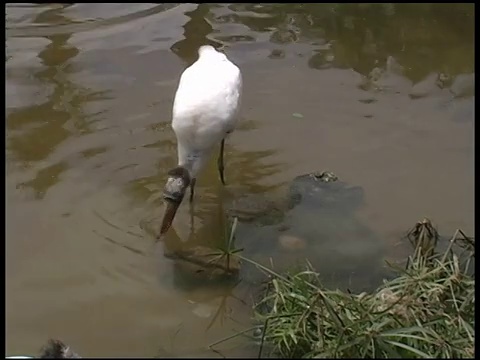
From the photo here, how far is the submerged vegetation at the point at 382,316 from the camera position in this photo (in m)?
3.37

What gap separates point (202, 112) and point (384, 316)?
2.05 metres

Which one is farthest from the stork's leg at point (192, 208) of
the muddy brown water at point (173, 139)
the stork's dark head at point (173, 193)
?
the stork's dark head at point (173, 193)

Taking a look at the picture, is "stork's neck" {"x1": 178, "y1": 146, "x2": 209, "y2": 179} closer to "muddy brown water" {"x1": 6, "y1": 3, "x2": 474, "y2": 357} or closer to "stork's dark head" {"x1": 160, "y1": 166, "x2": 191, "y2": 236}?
"stork's dark head" {"x1": 160, "y1": 166, "x2": 191, "y2": 236}

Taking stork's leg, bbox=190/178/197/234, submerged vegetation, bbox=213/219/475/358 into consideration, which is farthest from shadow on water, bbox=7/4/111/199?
submerged vegetation, bbox=213/219/475/358

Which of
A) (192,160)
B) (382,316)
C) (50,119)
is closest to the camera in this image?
(382,316)

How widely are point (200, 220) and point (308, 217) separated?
2.44 feet

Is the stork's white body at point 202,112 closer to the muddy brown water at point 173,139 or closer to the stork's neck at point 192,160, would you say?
the stork's neck at point 192,160

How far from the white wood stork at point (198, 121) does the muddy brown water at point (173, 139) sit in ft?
1.16

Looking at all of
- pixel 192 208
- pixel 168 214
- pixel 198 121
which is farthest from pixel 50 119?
pixel 168 214

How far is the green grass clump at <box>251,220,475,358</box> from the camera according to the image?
3.37 metres

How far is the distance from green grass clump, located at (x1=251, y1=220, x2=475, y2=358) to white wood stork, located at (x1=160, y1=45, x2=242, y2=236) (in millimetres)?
975

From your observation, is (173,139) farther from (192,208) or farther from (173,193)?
(173,193)

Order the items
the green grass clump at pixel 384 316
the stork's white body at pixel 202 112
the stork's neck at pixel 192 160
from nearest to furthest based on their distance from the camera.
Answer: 1. the green grass clump at pixel 384 316
2. the stork's white body at pixel 202 112
3. the stork's neck at pixel 192 160

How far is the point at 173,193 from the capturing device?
489 cm
